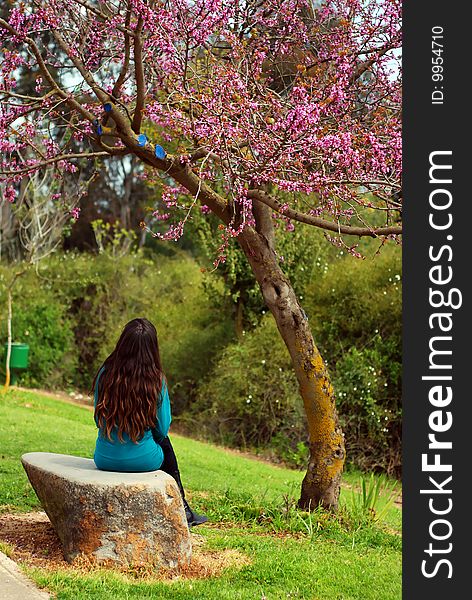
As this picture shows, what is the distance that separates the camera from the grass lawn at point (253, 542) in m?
4.75

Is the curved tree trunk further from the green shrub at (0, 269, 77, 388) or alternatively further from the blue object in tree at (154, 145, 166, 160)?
the green shrub at (0, 269, 77, 388)

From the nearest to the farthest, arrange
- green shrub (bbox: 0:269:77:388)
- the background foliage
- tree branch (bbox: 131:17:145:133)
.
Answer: tree branch (bbox: 131:17:145:133)
the background foliage
green shrub (bbox: 0:269:77:388)

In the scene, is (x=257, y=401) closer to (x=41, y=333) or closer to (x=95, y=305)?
(x=41, y=333)

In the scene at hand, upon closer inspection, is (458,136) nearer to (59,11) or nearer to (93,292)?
(59,11)

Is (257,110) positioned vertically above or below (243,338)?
above

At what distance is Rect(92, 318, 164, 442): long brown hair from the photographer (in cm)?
541

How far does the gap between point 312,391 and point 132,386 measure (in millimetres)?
1934

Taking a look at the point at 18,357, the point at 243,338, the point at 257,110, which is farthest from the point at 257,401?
the point at 257,110

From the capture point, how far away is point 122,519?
507 cm

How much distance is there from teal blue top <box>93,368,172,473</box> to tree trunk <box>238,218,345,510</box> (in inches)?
64.7

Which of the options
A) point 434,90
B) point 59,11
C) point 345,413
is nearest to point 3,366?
point 345,413

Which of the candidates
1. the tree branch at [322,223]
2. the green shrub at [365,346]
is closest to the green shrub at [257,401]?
the green shrub at [365,346]

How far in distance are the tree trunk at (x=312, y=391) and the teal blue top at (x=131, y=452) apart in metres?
1.64

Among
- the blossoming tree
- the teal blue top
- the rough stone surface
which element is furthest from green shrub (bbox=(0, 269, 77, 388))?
the rough stone surface
